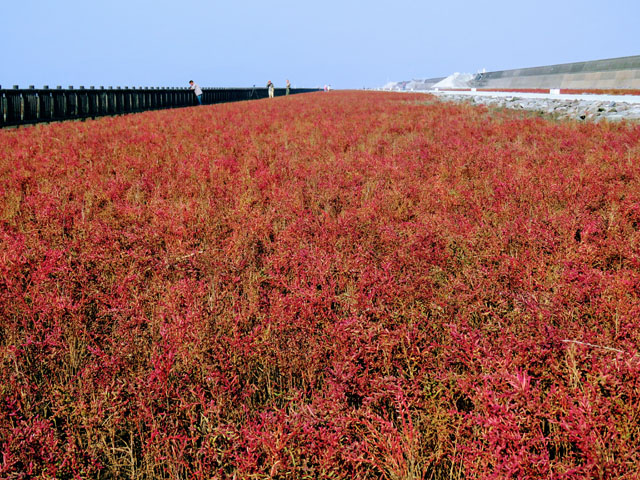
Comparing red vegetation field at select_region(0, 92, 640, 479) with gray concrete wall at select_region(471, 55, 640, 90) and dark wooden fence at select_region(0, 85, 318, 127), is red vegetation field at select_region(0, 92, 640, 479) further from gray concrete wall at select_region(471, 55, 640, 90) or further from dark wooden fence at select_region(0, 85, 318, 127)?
gray concrete wall at select_region(471, 55, 640, 90)

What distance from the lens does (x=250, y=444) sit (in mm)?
1775

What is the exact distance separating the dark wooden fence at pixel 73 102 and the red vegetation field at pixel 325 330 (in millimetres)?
14318

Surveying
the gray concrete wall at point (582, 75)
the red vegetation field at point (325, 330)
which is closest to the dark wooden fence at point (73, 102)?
the red vegetation field at point (325, 330)

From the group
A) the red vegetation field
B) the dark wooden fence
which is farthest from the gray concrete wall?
the dark wooden fence

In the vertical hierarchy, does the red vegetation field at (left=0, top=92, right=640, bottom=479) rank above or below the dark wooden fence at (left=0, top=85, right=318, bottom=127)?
below

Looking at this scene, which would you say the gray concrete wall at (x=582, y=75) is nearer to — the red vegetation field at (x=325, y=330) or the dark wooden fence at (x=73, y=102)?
the red vegetation field at (x=325, y=330)

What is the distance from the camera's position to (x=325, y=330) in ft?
8.66

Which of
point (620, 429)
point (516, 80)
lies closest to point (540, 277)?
point (620, 429)

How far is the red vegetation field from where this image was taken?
70.9 inches

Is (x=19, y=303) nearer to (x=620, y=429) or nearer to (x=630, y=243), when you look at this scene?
(x=620, y=429)

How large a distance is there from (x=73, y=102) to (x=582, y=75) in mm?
35599

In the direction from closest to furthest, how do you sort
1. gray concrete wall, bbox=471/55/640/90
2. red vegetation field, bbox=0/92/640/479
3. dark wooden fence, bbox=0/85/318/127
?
red vegetation field, bbox=0/92/640/479 < dark wooden fence, bbox=0/85/318/127 < gray concrete wall, bbox=471/55/640/90

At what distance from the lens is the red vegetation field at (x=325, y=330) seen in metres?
1.80

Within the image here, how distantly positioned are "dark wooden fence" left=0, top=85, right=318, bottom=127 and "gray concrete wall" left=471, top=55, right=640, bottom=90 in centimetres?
3098
